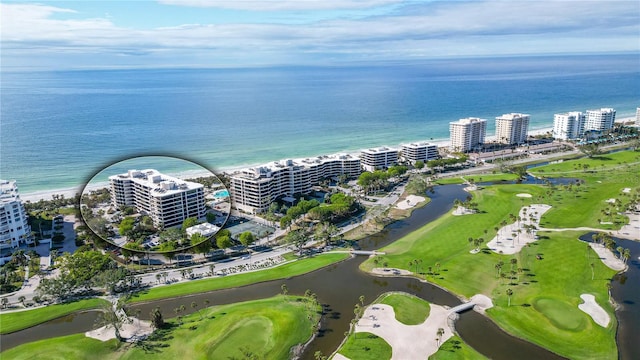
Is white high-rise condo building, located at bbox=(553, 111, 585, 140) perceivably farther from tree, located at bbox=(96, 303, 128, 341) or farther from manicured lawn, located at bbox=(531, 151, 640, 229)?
tree, located at bbox=(96, 303, 128, 341)

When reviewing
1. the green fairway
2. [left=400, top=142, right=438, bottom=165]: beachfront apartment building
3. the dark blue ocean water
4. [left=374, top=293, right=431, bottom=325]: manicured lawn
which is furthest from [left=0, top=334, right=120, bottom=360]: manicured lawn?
[left=400, top=142, right=438, bottom=165]: beachfront apartment building

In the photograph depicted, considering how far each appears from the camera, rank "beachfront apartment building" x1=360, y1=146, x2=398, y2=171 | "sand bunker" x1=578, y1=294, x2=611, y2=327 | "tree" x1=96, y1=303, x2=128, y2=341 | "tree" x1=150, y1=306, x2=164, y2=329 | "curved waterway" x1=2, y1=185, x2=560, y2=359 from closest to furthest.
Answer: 1. "tree" x1=96, y1=303, x2=128, y2=341
2. "curved waterway" x1=2, y1=185, x2=560, y2=359
3. "tree" x1=150, y1=306, x2=164, y2=329
4. "sand bunker" x1=578, y1=294, x2=611, y2=327
5. "beachfront apartment building" x1=360, y1=146, x2=398, y2=171

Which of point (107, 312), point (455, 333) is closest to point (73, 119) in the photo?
point (107, 312)

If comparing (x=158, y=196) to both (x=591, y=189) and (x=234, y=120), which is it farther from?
(x=234, y=120)

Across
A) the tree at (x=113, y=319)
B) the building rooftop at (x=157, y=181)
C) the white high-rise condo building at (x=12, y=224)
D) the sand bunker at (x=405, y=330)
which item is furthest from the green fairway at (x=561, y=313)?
the white high-rise condo building at (x=12, y=224)

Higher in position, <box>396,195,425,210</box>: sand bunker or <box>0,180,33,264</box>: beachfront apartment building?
<box>0,180,33,264</box>: beachfront apartment building
